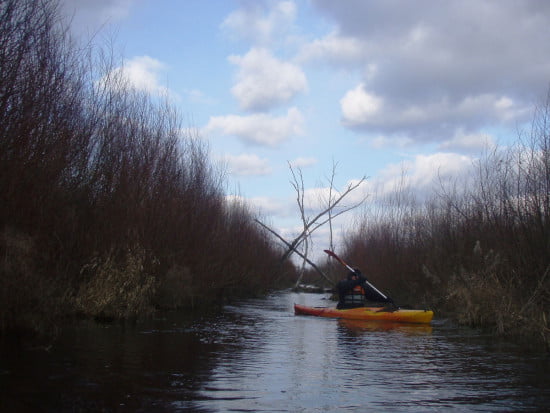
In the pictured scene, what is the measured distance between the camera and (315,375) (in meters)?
8.14

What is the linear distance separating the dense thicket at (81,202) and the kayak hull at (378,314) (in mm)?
4132

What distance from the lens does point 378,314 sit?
16.4 metres

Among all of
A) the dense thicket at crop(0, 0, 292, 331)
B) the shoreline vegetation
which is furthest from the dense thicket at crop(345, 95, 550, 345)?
the dense thicket at crop(0, 0, 292, 331)

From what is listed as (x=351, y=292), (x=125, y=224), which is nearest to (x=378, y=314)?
(x=351, y=292)

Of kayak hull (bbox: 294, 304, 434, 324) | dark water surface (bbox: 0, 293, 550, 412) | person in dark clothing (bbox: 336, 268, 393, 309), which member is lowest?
dark water surface (bbox: 0, 293, 550, 412)

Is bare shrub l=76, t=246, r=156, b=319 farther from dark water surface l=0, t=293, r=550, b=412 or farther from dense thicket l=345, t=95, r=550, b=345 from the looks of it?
dense thicket l=345, t=95, r=550, b=345

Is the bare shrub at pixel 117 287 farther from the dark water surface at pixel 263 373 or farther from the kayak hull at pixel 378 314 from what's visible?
the kayak hull at pixel 378 314

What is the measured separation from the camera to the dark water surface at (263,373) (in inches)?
246

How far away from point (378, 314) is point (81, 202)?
8.55 metres

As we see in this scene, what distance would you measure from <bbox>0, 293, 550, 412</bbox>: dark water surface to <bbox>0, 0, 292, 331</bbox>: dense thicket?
2.93 ft

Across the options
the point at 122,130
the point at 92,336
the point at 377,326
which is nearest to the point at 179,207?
the point at 122,130

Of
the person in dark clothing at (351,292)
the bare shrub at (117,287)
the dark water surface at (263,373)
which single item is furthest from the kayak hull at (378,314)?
the bare shrub at (117,287)

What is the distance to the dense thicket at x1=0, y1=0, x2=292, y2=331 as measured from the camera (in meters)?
9.05

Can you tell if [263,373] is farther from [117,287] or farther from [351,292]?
[351,292]
